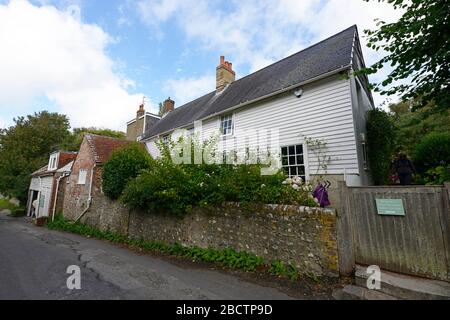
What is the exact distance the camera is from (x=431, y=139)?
11055 mm

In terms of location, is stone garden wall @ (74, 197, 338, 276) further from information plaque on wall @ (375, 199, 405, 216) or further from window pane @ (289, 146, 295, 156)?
window pane @ (289, 146, 295, 156)

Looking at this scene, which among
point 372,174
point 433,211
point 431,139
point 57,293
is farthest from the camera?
point 431,139

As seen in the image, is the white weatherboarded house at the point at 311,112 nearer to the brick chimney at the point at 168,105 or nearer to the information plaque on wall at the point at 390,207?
the information plaque on wall at the point at 390,207

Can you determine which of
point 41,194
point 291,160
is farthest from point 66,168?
point 291,160

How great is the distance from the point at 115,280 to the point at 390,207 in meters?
6.24

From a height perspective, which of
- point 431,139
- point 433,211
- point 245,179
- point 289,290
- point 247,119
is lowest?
point 289,290

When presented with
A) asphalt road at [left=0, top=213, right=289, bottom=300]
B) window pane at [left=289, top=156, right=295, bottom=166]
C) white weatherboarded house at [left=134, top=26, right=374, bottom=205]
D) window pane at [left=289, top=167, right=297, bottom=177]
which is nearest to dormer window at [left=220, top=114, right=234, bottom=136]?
white weatherboarded house at [left=134, top=26, right=374, bottom=205]

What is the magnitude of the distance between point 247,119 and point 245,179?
573 centimetres

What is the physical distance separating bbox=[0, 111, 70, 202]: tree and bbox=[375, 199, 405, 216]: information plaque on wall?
33382 mm

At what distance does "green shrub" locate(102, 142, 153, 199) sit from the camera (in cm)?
1145

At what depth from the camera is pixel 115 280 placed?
5199 millimetres

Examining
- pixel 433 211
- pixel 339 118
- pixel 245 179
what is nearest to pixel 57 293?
pixel 245 179

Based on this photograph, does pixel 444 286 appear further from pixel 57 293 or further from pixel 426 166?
pixel 426 166
